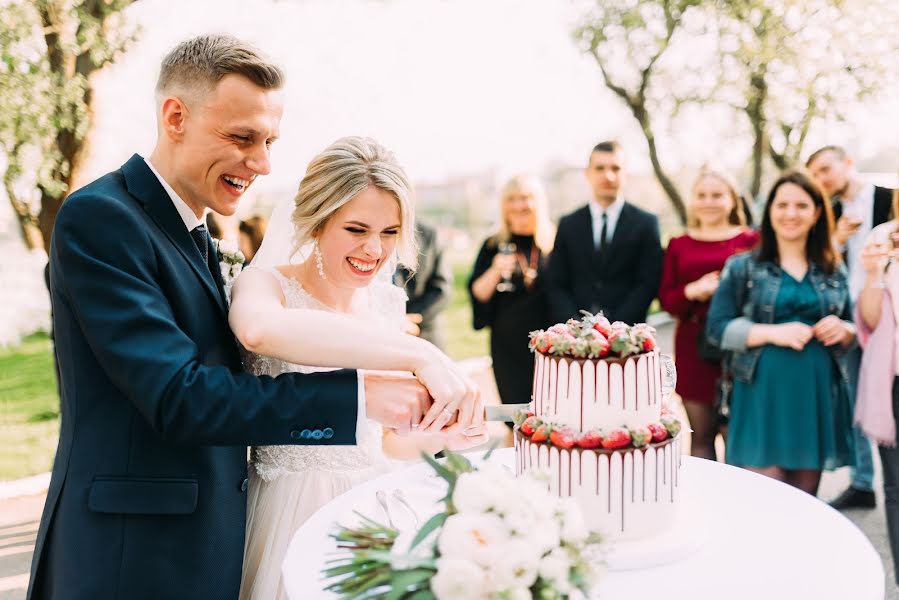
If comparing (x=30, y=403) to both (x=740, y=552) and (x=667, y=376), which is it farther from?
(x=740, y=552)

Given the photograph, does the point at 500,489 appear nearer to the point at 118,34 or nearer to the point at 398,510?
the point at 398,510

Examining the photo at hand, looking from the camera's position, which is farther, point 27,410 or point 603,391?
point 27,410

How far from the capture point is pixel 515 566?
1.38m

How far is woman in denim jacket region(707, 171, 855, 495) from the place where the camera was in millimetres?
4555

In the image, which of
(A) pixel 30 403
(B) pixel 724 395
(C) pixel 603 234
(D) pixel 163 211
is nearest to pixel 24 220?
(A) pixel 30 403

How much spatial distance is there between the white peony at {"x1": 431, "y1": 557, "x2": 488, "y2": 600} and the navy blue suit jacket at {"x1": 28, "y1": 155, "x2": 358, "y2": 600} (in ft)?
1.81

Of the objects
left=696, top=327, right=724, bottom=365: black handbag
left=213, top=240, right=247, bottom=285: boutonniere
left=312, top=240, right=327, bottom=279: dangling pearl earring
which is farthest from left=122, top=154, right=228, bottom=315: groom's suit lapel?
left=696, top=327, right=724, bottom=365: black handbag

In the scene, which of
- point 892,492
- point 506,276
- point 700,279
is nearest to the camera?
point 892,492

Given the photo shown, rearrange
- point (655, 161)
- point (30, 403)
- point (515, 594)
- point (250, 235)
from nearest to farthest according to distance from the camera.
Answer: point (515, 594), point (250, 235), point (30, 403), point (655, 161)

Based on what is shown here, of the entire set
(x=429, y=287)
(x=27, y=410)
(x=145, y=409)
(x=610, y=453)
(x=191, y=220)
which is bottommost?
(x=27, y=410)

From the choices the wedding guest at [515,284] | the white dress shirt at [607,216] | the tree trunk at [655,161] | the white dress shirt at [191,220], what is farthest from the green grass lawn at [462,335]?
the white dress shirt at [191,220]

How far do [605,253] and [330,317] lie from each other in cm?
384

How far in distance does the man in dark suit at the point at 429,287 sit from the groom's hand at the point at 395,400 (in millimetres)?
4199

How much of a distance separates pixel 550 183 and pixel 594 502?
26.8 meters
